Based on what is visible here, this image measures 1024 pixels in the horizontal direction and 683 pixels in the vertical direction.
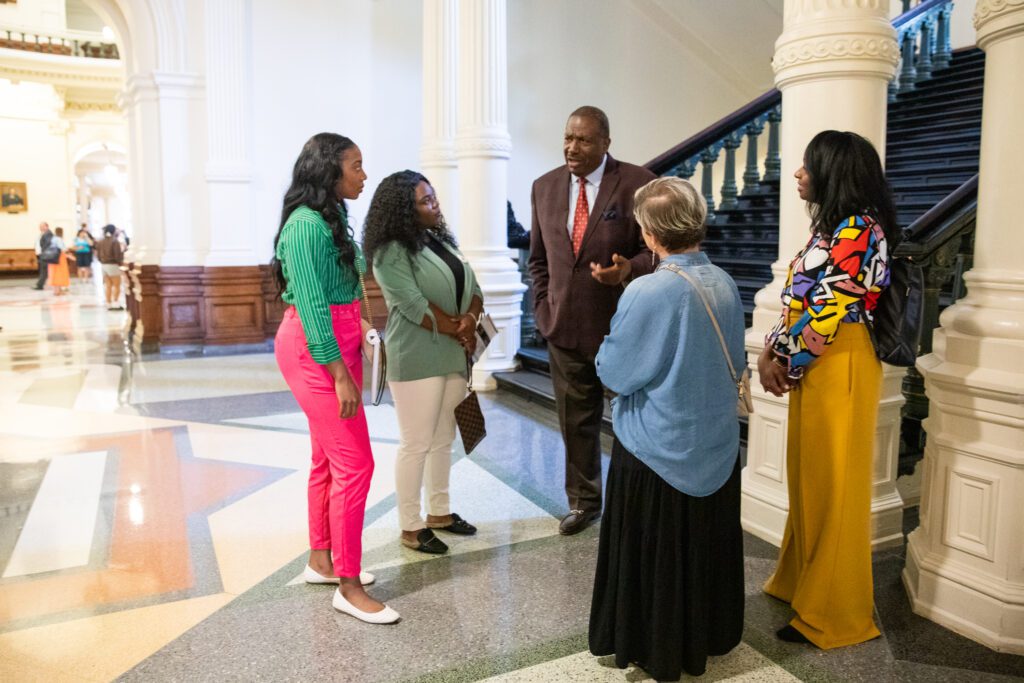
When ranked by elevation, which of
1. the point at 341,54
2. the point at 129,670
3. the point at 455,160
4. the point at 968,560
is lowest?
the point at 129,670

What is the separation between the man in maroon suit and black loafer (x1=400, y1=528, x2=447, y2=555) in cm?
56

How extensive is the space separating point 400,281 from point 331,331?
24.0 inches

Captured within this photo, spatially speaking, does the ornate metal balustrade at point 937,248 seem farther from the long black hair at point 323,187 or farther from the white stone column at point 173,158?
the white stone column at point 173,158

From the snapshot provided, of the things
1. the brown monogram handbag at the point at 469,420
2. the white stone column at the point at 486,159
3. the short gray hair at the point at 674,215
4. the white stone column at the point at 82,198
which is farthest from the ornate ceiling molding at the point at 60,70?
the short gray hair at the point at 674,215

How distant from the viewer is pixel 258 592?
304 cm

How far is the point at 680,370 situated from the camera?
2164mm

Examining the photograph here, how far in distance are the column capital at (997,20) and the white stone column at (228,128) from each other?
26.1 feet

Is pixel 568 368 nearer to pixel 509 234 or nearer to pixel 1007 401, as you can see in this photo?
pixel 1007 401

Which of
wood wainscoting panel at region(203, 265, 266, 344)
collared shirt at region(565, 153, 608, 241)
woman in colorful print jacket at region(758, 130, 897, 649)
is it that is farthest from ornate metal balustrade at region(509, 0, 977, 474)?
wood wainscoting panel at region(203, 265, 266, 344)

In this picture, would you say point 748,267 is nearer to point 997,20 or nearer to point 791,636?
point 997,20

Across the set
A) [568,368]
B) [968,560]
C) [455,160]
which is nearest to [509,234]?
[455,160]

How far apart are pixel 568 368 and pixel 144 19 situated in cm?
785

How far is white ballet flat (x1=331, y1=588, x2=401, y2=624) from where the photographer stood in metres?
2.76

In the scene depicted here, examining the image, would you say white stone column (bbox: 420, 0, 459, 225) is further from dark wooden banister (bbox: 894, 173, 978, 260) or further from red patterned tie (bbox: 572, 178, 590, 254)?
dark wooden banister (bbox: 894, 173, 978, 260)
